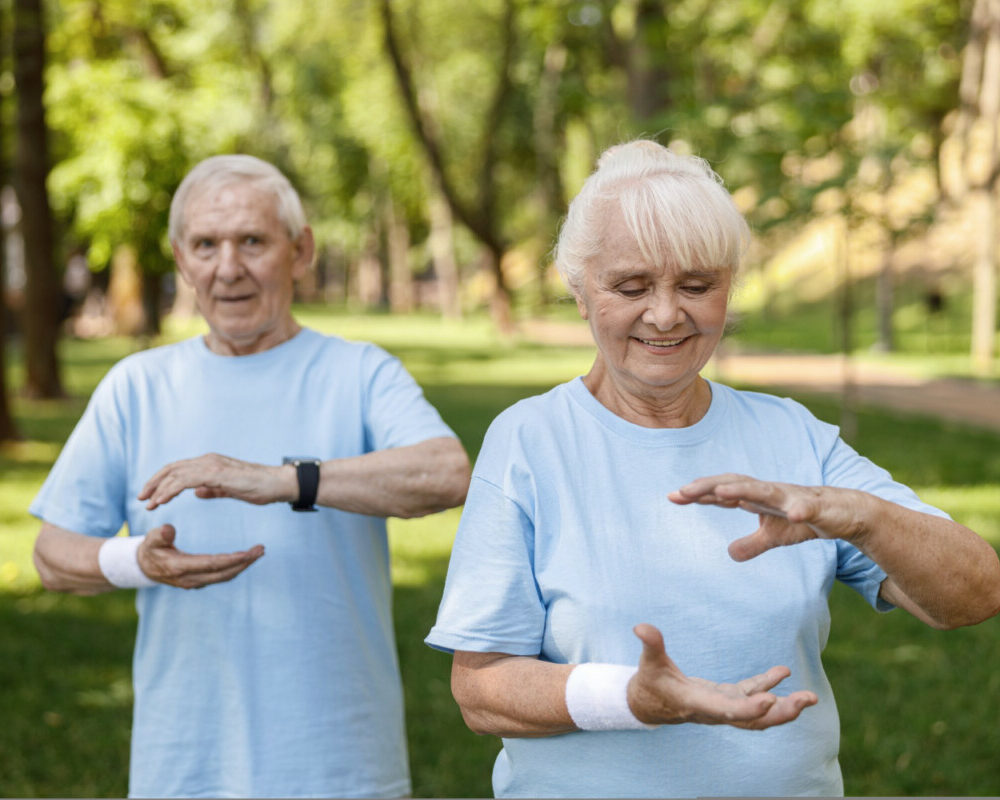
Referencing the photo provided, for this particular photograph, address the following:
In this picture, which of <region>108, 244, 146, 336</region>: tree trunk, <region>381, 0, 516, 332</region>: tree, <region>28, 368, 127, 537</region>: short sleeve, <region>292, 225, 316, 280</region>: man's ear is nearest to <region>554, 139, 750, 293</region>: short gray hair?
<region>292, 225, 316, 280</region>: man's ear

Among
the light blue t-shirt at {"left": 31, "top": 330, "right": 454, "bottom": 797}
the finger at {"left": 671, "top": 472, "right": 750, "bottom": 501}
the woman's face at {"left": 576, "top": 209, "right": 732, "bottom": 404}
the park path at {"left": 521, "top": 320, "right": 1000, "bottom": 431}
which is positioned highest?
the woman's face at {"left": 576, "top": 209, "right": 732, "bottom": 404}

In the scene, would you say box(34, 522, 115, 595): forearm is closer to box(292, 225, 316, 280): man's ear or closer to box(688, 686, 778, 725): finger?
box(292, 225, 316, 280): man's ear

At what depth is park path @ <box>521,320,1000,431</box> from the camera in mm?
15594

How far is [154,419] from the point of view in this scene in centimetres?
296

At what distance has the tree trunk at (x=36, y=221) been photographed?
14156 millimetres

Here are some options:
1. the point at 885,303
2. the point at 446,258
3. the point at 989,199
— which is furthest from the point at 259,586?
the point at 446,258

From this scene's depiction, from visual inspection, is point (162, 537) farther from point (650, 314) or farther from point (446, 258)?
point (446, 258)

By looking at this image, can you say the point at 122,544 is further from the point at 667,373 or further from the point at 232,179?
the point at 667,373

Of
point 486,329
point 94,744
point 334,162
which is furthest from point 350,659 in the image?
point 334,162

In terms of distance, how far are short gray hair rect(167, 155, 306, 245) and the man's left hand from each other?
0.71m

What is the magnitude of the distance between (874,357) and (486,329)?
16428 mm

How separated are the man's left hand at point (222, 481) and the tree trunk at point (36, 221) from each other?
39.6 feet

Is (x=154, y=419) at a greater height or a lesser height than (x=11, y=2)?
lesser

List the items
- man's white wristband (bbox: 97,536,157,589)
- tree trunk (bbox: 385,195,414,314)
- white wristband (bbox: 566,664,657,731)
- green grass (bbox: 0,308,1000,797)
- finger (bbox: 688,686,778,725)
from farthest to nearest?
tree trunk (bbox: 385,195,414,314) → green grass (bbox: 0,308,1000,797) → man's white wristband (bbox: 97,536,157,589) → white wristband (bbox: 566,664,657,731) → finger (bbox: 688,686,778,725)
